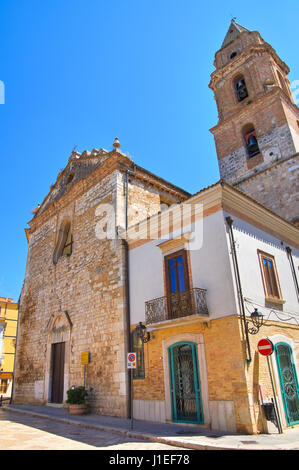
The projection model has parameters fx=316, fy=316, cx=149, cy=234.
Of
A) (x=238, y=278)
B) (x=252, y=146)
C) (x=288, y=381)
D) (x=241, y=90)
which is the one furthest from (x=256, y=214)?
(x=241, y=90)

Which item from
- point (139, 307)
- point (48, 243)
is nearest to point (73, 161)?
point (48, 243)

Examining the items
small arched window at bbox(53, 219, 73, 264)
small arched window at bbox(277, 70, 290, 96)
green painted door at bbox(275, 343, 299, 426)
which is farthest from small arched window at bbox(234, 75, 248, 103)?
green painted door at bbox(275, 343, 299, 426)

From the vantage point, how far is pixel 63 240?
16.2 meters

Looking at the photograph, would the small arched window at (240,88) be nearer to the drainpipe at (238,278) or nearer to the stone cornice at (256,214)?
the stone cornice at (256,214)

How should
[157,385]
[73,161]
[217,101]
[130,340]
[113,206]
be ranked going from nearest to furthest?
[157,385] < [130,340] < [113,206] < [73,161] < [217,101]

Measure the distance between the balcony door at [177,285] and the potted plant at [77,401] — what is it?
15.2 ft

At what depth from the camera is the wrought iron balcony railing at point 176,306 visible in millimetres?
8258

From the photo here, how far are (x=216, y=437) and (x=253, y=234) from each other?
18.4 feet

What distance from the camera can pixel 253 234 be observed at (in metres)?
9.75

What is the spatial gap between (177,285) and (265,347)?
2.98 m

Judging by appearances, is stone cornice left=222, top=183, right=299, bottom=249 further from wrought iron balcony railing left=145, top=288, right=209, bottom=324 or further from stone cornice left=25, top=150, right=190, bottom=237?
stone cornice left=25, top=150, right=190, bottom=237

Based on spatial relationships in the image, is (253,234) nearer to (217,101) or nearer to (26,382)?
(26,382)

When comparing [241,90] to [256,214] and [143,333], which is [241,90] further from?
[143,333]

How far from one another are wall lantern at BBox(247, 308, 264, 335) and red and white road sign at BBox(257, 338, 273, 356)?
0.42 meters
